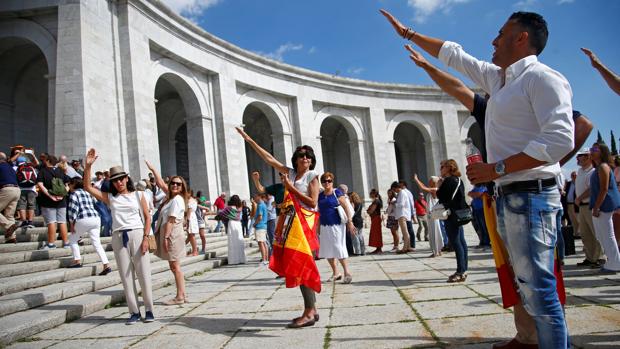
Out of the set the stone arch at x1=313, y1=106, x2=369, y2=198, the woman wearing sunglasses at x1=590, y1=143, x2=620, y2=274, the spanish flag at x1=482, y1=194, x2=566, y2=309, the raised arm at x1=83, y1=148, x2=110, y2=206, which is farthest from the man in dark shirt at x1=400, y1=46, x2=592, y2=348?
the stone arch at x1=313, y1=106, x2=369, y2=198

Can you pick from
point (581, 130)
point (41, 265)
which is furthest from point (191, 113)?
point (581, 130)

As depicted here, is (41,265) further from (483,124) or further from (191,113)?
(191,113)

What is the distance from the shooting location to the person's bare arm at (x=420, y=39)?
243cm

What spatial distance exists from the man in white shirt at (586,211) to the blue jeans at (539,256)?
4.32 meters

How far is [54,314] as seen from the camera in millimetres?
4133

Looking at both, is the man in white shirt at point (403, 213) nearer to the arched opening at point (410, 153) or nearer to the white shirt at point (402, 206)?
the white shirt at point (402, 206)

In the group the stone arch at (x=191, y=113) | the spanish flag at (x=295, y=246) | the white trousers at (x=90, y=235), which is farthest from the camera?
the stone arch at (x=191, y=113)

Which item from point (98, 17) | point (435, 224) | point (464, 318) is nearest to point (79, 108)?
point (98, 17)

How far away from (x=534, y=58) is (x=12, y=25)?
51.2ft

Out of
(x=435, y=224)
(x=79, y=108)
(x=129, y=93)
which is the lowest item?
(x=435, y=224)

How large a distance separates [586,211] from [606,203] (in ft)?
2.65

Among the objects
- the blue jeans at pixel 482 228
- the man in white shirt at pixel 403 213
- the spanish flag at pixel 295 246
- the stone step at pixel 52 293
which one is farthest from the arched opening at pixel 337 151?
the spanish flag at pixel 295 246

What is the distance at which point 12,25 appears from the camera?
40.9 ft

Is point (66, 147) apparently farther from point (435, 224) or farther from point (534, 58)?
point (534, 58)
